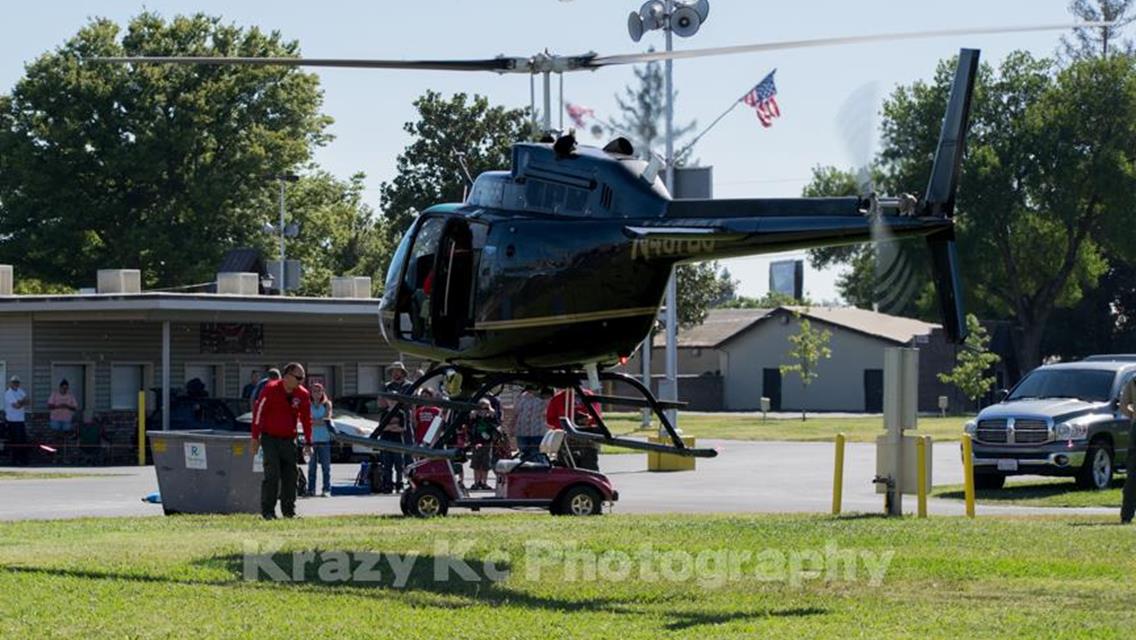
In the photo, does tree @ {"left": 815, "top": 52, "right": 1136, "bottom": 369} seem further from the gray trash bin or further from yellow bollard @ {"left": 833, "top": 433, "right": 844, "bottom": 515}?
the gray trash bin

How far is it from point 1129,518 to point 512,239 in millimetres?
8573

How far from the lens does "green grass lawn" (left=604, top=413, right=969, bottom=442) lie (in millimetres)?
52900

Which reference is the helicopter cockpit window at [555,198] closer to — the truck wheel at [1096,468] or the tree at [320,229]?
the truck wheel at [1096,468]

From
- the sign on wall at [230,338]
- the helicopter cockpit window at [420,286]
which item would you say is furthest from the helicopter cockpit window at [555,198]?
the sign on wall at [230,338]

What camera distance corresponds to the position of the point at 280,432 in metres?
20.6

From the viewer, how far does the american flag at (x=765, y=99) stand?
142ft

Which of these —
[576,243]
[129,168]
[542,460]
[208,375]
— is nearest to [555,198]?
[576,243]

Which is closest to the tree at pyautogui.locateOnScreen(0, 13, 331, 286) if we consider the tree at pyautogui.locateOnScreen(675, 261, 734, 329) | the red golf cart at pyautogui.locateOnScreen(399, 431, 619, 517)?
the tree at pyautogui.locateOnScreen(675, 261, 734, 329)

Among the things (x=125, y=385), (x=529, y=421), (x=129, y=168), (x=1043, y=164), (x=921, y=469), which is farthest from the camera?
(x=1043, y=164)

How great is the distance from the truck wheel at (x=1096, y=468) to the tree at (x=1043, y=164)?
47.8m

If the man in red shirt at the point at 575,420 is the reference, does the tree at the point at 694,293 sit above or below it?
above

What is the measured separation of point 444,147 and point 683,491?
39.6 metres

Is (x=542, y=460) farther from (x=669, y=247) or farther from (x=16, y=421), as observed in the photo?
(x=16, y=421)

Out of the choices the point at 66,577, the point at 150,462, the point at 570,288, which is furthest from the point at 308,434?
the point at 150,462
